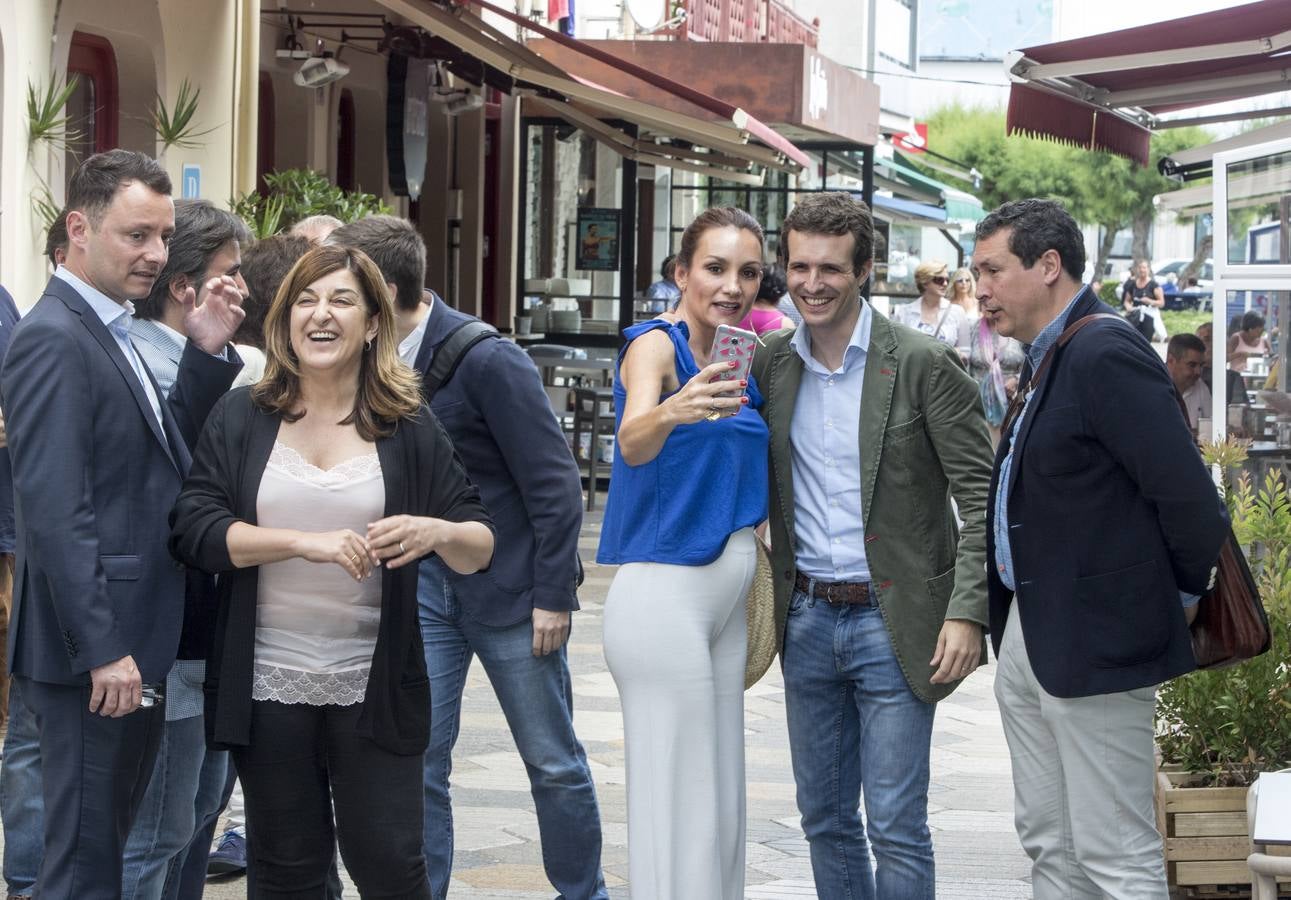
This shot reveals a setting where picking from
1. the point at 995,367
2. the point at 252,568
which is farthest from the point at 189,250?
the point at 995,367

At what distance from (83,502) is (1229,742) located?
326 centimetres

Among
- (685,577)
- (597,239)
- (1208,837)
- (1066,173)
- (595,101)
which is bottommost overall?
(1208,837)

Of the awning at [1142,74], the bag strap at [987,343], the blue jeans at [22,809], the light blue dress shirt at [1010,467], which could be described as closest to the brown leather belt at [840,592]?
the light blue dress shirt at [1010,467]

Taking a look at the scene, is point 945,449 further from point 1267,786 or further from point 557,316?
point 557,316

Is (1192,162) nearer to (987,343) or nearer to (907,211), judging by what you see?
(987,343)

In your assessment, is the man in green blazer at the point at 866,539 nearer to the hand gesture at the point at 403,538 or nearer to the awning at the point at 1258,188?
the hand gesture at the point at 403,538

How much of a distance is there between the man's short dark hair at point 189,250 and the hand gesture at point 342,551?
0.95m

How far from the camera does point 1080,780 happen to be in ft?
13.0

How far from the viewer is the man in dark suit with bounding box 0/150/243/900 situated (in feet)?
12.2

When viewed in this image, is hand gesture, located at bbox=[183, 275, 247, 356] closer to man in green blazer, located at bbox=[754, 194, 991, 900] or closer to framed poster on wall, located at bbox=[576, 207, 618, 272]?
man in green blazer, located at bbox=[754, 194, 991, 900]

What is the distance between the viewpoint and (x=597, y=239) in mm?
18578

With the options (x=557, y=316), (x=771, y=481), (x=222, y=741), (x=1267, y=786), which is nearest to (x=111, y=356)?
(x=222, y=741)

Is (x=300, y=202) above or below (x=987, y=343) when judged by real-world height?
above

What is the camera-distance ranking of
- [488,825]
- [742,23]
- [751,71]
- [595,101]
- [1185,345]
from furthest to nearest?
[742,23]
[751,71]
[595,101]
[1185,345]
[488,825]
